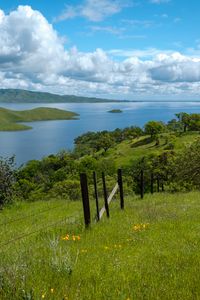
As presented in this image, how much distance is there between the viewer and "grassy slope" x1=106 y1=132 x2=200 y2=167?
136 meters

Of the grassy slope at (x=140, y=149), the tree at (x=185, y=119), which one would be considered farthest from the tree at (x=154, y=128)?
the tree at (x=185, y=119)

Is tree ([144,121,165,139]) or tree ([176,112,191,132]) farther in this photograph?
tree ([176,112,191,132])

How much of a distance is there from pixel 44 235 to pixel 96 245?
2.63 meters

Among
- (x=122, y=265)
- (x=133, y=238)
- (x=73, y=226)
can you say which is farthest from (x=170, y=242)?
(x=73, y=226)

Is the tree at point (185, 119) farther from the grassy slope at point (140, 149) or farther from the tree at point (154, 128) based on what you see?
the tree at point (154, 128)

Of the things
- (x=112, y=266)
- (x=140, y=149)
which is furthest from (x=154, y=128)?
(x=112, y=266)

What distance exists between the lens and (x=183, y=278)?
5883 millimetres

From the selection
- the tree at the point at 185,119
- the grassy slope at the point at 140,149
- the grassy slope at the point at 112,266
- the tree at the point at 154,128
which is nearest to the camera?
the grassy slope at the point at 112,266

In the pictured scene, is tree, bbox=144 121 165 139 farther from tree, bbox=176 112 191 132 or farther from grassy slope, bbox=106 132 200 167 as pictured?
tree, bbox=176 112 191 132

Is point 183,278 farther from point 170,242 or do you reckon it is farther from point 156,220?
point 156,220

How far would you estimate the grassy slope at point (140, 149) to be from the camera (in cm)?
13562

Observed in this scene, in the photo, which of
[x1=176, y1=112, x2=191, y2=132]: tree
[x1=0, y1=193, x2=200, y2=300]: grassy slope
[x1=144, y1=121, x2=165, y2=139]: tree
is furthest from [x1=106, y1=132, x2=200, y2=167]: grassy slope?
[x1=0, y1=193, x2=200, y2=300]: grassy slope

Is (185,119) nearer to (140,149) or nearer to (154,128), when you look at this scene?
(154,128)

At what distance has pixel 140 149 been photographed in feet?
495
